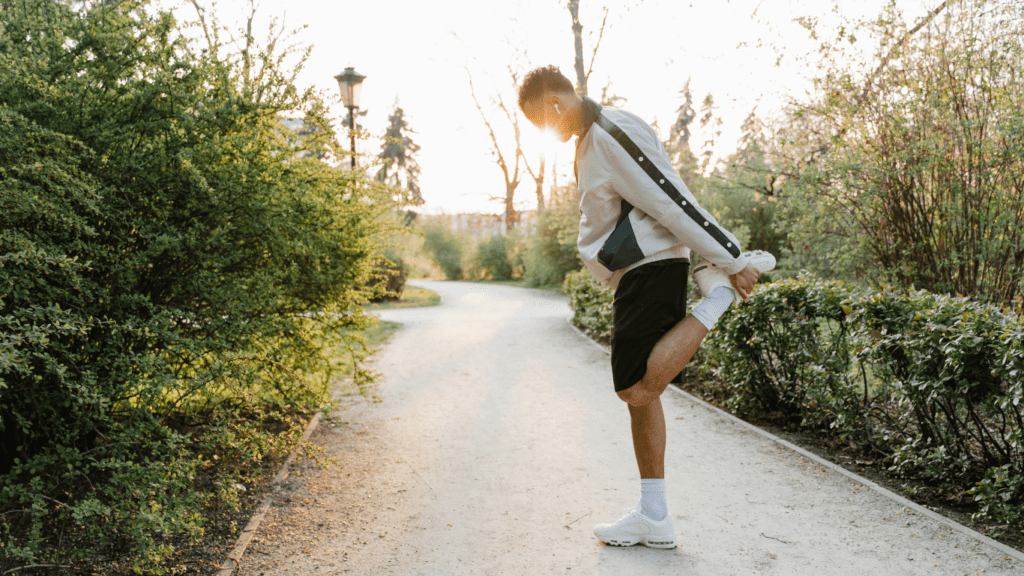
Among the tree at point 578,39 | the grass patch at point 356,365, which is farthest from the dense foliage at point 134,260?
the tree at point 578,39

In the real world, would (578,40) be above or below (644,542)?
above

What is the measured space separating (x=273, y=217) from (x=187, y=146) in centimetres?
54

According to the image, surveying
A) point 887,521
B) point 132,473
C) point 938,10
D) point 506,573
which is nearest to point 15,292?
point 132,473

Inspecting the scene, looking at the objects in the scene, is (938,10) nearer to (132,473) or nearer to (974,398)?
(974,398)

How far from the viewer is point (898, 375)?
3.61 meters

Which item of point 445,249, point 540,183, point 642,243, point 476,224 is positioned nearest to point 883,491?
point 642,243

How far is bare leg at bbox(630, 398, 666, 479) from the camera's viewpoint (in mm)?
2859

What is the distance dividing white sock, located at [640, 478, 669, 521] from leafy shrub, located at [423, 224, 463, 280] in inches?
1408

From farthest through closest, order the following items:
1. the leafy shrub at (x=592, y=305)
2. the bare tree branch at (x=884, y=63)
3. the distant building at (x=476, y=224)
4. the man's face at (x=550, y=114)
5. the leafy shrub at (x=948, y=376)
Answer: the distant building at (x=476, y=224)
the leafy shrub at (x=592, y=305)
the bare tree branch at (x=884, y=63)
the leafy shrub at (x=948, y=376)
the man's face at (x=550, y=114)

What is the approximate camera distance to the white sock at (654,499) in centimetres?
286

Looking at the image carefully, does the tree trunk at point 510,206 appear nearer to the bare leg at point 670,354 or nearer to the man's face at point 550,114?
the man's face at point 550,114

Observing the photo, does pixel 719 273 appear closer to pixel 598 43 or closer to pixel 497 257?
pixel 598 43

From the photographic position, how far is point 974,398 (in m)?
3.15

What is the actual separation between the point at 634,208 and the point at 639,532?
1.47 m
